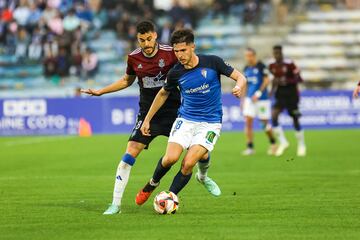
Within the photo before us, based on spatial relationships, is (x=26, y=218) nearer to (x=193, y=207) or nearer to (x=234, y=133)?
(x=193, y=207)

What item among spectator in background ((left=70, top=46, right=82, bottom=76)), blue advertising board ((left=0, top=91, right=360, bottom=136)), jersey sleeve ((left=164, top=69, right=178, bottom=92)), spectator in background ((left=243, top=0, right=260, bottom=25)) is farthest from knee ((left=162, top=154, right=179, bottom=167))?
spectator in background ((left=243, top=0, right=260, bottom=25))

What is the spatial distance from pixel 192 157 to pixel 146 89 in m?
1.36

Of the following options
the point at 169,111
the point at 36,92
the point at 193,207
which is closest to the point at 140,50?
the point at 169,111

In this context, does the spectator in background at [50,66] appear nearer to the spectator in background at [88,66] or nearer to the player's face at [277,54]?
the spectator in background at [88,66]

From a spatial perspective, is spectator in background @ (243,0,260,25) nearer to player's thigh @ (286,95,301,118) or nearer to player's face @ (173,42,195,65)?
player's thigh @ (286,95,301,118)

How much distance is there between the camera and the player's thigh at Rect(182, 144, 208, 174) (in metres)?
11.0

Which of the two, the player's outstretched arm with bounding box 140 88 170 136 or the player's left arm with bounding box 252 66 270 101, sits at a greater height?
the player's outstretched arm with bounding box 140 88 170 136

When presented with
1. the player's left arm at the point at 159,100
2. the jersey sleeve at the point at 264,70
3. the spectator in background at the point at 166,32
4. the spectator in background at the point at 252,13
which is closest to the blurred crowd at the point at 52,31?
the spectator in background at the point at 166,32

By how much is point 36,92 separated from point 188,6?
23.0 ft

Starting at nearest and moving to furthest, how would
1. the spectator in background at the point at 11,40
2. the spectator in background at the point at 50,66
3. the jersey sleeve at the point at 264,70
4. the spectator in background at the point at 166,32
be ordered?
the jersey sleeve at the point at 264,70
the spectator in background at the point at 166,32
the spectator in background at the point at 50,66
the spectator in background at the point at 11,40

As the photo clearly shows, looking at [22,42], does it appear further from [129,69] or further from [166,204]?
[166,204]

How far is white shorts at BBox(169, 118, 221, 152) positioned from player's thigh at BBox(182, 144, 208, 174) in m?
0.06

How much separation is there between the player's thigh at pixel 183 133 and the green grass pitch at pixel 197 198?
83 centimetres

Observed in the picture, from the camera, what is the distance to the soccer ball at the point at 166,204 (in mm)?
10711
